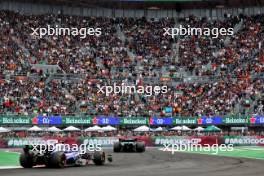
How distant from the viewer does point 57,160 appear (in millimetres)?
23188

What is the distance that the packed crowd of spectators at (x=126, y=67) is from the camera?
182ft

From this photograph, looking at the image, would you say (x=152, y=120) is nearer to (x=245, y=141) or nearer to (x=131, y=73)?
(x=131, y=73)

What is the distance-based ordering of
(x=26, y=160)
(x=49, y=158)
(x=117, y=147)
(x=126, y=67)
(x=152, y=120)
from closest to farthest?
(x=49, y=158)
(x=26, y=160)
(x=117, y=147)
(x=152, y=120)
(x=126, y=67)

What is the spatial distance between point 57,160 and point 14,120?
28.9 metres

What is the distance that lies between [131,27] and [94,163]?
44.6 meters

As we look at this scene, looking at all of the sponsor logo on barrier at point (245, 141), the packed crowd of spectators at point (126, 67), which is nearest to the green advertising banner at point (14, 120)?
the packed crowd of spectators at point (126, 67)

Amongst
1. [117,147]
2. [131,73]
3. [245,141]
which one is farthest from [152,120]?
[117,147]

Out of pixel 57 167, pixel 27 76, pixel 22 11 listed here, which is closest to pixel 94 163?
pixel 57 167

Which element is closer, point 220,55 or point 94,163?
point 94,163

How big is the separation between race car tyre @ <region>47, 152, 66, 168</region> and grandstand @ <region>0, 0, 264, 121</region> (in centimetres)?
2889

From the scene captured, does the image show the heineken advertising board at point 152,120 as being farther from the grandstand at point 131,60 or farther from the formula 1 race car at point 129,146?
the formula 1 race car at point 129,146

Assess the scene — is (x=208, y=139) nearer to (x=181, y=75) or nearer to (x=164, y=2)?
(x=181, y=75)

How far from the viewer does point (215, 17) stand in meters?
72.4

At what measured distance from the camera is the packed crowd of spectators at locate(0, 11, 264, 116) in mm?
55531
